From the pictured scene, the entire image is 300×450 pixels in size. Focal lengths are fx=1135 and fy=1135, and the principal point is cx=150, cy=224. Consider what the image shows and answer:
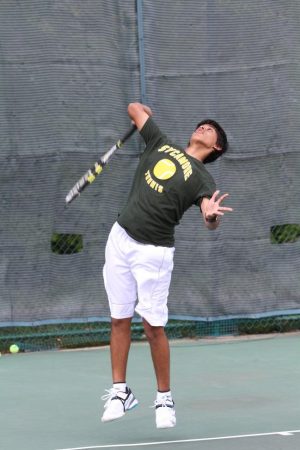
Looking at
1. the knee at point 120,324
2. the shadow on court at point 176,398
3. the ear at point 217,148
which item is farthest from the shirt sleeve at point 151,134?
the shadow on court at point 176,398

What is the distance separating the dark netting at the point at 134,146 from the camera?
8.02 m

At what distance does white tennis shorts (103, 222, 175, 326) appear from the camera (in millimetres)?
5637

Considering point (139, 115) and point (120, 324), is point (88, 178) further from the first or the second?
point (120, 324)

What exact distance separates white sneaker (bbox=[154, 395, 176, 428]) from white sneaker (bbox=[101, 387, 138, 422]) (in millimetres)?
168

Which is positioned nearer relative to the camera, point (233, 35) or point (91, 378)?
point (91, 378)

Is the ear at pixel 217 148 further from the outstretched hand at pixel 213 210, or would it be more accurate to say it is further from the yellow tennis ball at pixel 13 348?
the yellow tennis ball at pixel 13 348

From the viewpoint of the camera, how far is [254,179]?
845 centimetres

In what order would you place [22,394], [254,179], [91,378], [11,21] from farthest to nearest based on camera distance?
[254,179] < [11,21] < [91,378] < [22,394]

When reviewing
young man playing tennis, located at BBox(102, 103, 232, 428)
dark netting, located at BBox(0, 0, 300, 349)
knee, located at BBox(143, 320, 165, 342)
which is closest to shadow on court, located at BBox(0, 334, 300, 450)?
young man playing tennis, located at BBox(102, 103, 232, 428)

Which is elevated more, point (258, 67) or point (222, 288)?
point (258, 67)

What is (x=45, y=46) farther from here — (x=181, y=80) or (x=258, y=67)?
(x=258, y=67)

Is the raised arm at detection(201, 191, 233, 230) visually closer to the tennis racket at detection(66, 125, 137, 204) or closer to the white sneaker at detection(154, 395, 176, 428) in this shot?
the tennis racket at detection(66, 125, 137, 204)

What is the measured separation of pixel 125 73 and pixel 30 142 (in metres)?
0.88

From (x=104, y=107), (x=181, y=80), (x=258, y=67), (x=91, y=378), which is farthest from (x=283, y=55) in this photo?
(x=91, y=378)
